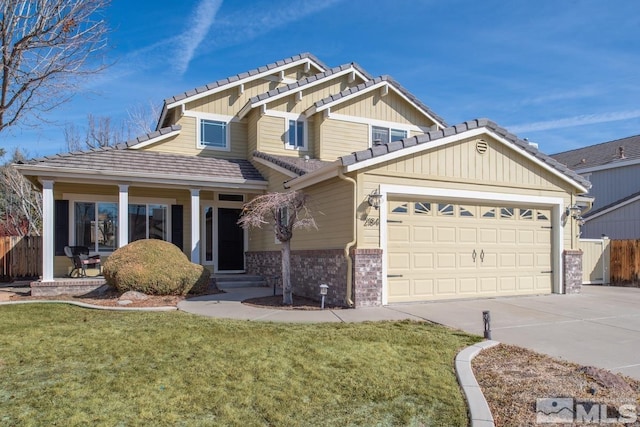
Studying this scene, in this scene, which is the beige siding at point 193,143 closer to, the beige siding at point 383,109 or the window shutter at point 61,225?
the window shutter at point 61,225

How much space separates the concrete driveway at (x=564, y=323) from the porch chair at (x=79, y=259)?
9134 mm

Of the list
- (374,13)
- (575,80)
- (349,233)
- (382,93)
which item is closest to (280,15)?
(374,13)

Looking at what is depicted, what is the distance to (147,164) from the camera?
13.5m

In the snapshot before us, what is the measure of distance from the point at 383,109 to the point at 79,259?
438 inches

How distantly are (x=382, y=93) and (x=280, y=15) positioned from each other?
185 inches

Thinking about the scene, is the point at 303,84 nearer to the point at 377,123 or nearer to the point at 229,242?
the point at 377,123

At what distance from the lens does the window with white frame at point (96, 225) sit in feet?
46.0

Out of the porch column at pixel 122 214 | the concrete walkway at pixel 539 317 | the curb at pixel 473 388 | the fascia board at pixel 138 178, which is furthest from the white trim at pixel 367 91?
the curb at pixel 473 388

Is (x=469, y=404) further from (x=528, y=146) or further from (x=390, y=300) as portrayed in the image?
(x=528, y=146)

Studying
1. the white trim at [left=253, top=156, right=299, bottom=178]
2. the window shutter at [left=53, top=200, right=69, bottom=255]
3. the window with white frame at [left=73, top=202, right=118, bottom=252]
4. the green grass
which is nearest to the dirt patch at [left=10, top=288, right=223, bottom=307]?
the window shutter at [left=53, top=200, right=69, bottom=255]

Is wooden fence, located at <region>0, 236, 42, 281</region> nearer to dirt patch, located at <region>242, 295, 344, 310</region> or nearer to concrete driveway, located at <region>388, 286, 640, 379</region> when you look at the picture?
dirt patch, located at <region>242, 295, 344, 310</region>

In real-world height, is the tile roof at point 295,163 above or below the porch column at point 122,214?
above

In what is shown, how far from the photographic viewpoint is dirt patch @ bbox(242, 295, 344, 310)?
955cm

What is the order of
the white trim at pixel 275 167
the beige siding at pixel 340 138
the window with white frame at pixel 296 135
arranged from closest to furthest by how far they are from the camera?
the white trim at pixel 275 167 → the beige siding at pixel 340 138 → the window with white frame at pixel 296 135
